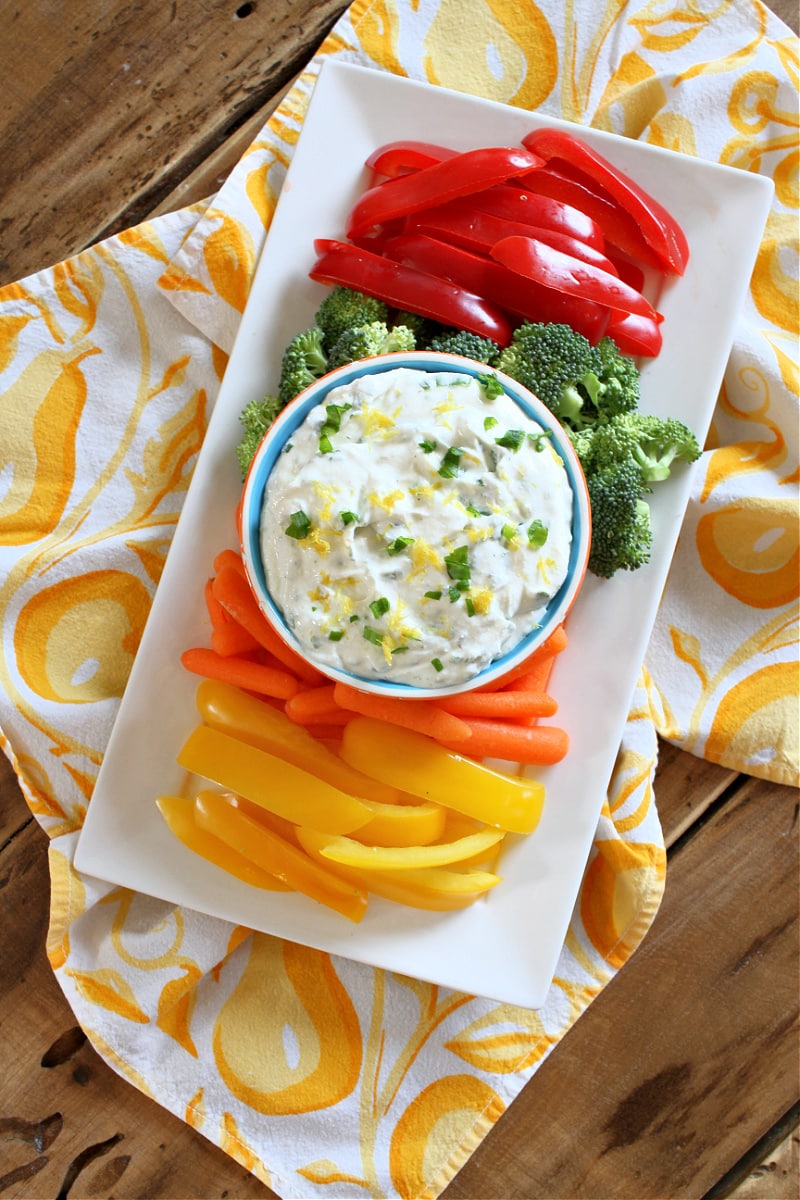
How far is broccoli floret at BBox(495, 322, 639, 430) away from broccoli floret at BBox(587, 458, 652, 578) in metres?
0.13

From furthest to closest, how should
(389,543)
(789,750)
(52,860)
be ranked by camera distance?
1. (789,750)
2. (52,860)
3. (389,543)

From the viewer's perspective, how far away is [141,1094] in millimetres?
2207

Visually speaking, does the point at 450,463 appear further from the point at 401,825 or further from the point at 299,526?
the point at 401,825

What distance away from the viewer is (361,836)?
188cm

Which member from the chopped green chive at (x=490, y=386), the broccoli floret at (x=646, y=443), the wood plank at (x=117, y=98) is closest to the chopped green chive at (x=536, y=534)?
the chopped green chive at (x=490, y=386)

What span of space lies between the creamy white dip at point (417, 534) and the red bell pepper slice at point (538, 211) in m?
0.46

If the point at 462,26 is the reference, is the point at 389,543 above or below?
below

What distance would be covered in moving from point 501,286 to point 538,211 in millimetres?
162

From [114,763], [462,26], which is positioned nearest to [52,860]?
[114,763]

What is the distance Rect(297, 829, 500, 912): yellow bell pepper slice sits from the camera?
6.12 feet

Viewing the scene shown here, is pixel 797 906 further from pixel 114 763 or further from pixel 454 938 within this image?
pixel 114 763

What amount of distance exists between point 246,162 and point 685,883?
1.90 meters

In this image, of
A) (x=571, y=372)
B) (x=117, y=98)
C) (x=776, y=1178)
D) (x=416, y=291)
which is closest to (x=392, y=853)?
(x=571, y=372)

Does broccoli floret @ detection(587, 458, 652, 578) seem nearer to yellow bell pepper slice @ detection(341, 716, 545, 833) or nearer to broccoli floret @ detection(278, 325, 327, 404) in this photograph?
yellow bell pepper slice @ detection(341, 716, 545, 833)
